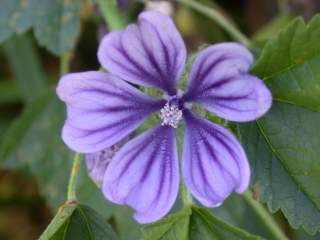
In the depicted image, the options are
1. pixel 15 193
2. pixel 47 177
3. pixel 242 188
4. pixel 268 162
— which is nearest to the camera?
pixel 242 188

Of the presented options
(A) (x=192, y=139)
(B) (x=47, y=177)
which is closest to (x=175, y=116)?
(A) (x=192, y=139)

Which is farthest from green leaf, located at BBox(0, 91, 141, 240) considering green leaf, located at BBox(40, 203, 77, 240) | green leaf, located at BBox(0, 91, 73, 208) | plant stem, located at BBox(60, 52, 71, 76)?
green leaf, located at BBox(40, 203, 77, 240)

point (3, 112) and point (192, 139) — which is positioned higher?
point (192, 139)

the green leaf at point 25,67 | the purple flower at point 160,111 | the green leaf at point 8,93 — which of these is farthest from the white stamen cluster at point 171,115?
the green leaf at point 8,93

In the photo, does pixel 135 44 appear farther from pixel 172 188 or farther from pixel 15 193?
pixel 15 193

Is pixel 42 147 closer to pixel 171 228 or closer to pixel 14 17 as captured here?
pixel 14 17

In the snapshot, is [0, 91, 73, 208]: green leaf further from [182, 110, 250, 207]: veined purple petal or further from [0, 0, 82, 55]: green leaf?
[182, 110, 250, 207]: veined purple petal

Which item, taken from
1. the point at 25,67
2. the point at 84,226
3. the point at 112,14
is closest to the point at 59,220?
the point at 84,226
